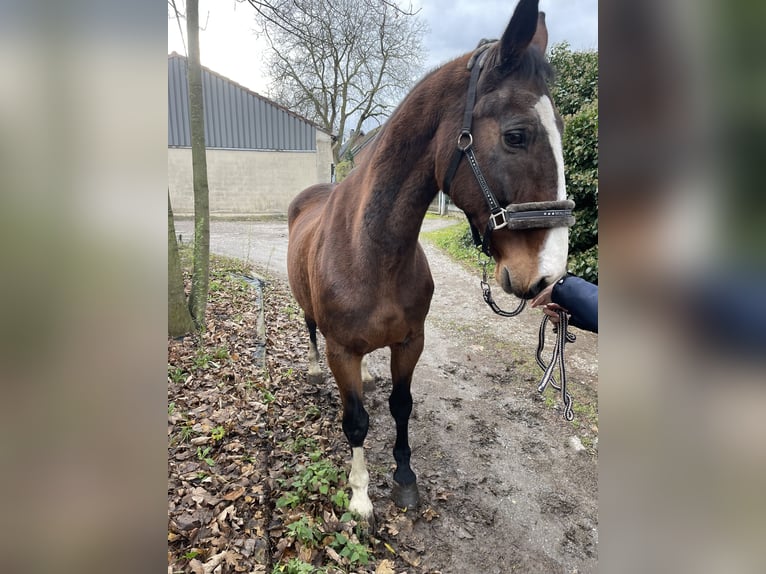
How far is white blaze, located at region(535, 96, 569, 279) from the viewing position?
4.79 feet

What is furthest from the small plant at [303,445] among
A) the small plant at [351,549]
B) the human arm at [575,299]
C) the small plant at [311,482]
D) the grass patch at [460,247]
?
the grass patch at [460,247]

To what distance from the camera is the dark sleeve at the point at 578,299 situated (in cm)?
146

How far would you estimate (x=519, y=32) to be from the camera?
1483 millimetres

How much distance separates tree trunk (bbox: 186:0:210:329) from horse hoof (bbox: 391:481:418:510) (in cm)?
307

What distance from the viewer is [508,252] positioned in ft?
5.20

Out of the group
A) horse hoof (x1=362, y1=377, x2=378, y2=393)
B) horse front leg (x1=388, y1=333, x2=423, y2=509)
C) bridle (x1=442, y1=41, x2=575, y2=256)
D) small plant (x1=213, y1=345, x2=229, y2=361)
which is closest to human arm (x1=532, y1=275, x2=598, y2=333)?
bridle (x1=442, y1=41, x2=575, y2=256)

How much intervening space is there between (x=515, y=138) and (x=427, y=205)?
1.97 feet

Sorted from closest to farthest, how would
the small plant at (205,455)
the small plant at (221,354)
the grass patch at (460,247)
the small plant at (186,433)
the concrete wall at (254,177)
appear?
1. the small plant at (205,455)
2. the small plant at (186,433)
3. the small plant at (221,354)
4. the grass patch at (460,247)
5. the concrete wall at (254,177)

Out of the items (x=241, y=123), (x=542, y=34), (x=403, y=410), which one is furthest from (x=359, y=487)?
(x=241, y=123)

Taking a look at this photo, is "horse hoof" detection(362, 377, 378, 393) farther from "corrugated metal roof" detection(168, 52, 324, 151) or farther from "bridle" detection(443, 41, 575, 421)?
"corrugated metal roof" detection(168, 52, 324, 151)

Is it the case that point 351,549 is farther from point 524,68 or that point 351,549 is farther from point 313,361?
point 524,68

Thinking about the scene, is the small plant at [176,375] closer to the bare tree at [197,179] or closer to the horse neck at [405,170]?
the bare tree at [197,179]
